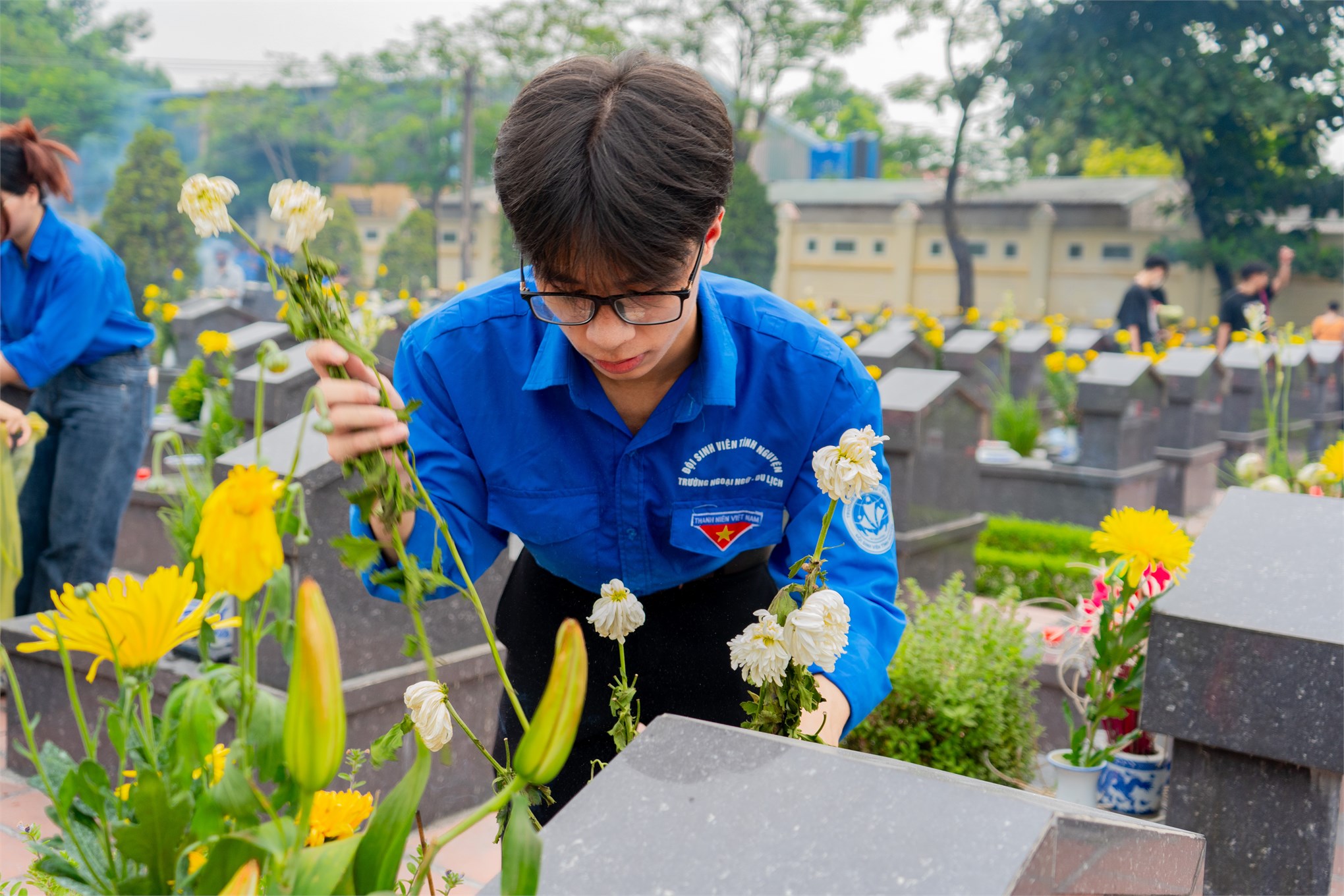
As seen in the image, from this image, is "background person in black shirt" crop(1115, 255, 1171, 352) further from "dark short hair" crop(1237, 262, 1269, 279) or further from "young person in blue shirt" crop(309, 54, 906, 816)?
"young person in blue shirt" crop(309, 54, 906, 816)

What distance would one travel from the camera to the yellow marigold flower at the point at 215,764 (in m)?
Answer: 0.62

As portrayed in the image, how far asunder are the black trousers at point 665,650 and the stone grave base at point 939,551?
3.05 m

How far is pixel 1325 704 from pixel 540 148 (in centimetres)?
154

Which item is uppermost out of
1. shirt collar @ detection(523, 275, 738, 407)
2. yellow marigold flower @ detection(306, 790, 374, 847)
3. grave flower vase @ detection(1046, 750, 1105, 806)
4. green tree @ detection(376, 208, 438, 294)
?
shirt collar @ detection(523, 275, 738, 407)

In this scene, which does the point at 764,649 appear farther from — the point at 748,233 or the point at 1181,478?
the point at 748,233

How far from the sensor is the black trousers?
6.17 feet

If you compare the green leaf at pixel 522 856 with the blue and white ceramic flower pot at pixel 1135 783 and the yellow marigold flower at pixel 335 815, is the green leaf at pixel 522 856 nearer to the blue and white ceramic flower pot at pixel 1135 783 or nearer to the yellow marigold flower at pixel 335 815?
the yellow marigold flower at pixel 335 815

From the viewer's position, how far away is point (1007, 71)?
25953 mm

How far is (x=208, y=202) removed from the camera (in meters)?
0.71

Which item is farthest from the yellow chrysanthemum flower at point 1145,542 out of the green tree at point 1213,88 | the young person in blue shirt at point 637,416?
the green tree at point 1213,88

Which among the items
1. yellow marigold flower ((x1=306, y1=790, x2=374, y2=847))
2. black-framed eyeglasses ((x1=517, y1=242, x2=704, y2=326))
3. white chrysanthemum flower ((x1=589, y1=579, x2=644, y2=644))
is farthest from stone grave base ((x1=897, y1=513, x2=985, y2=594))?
yellow marigold flower ((x1=306, y1=790, x2=374, y2=847))

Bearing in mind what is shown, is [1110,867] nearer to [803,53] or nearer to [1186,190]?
[803,53]

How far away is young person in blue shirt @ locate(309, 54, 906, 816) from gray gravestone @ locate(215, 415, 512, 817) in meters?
1.08

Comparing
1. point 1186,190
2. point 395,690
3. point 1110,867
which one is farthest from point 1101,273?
point 1110,867
